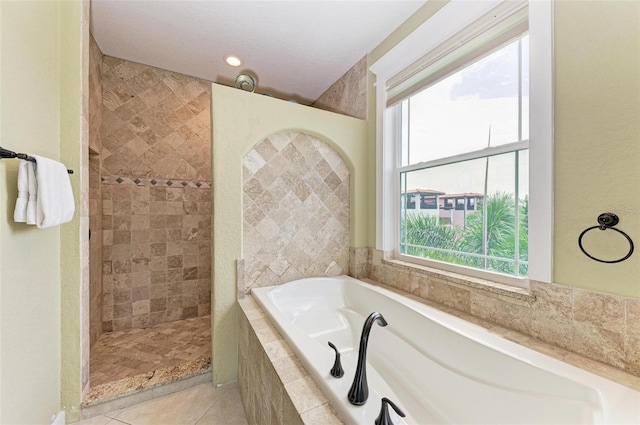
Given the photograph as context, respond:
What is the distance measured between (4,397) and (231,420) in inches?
40.4

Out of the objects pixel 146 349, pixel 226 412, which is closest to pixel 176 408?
pixel 226 412

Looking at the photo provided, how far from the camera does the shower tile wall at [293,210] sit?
1.93 meters

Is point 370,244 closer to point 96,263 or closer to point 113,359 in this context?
point 113,359

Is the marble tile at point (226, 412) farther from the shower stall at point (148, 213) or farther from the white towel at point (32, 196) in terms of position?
the white towel at point (32, 196)

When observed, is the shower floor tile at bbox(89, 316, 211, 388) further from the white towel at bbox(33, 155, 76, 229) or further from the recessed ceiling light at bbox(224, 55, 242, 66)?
the recessed ceiling light at bbox(224, 55, 242, 66)

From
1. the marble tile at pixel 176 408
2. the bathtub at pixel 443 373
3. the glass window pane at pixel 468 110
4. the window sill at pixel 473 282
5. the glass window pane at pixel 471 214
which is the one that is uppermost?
the glass window pane at pixel 468 110

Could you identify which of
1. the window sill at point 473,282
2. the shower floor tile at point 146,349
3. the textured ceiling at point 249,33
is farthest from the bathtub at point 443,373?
the textured ceiling at point 249,33

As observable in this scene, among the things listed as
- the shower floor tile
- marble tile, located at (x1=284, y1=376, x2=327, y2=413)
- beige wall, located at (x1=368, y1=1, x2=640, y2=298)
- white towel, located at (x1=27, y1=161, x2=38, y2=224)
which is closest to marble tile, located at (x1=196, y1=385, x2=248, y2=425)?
the shower floor tile

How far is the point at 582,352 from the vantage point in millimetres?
1093

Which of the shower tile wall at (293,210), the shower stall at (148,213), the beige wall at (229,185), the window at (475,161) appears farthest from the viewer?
the shower stall at (148,213)

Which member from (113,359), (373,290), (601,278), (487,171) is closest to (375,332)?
(373,290)

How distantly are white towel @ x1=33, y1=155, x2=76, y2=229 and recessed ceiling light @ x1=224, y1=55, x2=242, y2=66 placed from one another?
5.82ft

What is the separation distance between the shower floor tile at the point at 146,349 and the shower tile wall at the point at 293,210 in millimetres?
852

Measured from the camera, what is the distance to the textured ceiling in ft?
5.80
